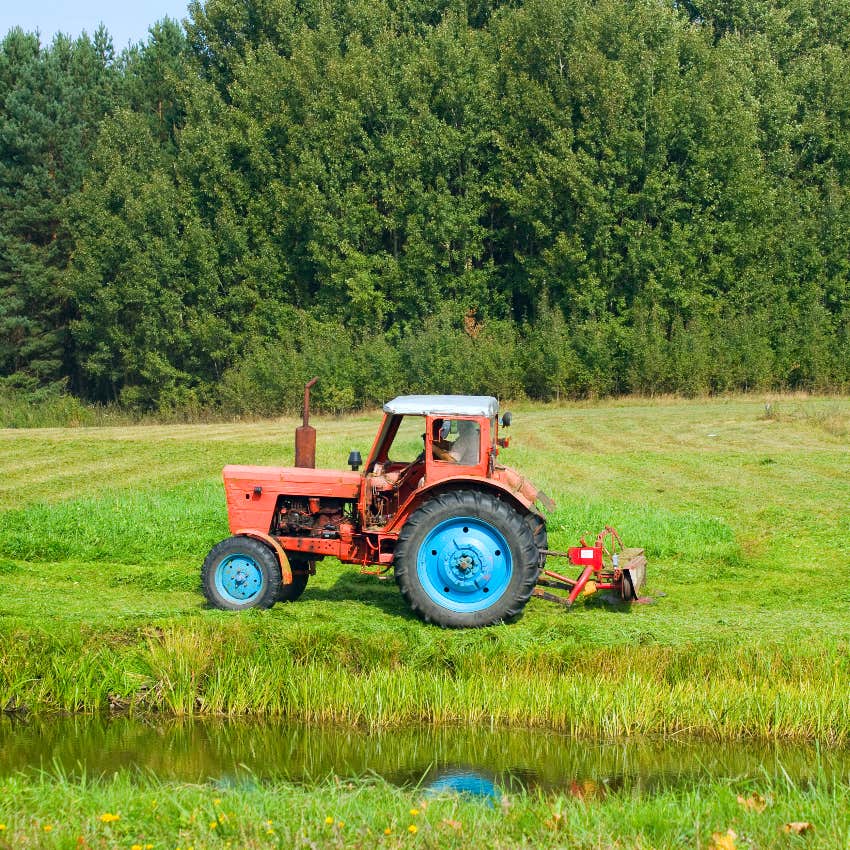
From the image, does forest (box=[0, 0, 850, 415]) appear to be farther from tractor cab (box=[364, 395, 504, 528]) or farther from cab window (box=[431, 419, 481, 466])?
cab window (box=[431, 419, 481, 466])

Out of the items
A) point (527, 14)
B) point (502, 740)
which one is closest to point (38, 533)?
point (502, 740)

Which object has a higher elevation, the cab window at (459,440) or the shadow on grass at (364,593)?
the cab window at (459,440)

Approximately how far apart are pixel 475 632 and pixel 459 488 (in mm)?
1370

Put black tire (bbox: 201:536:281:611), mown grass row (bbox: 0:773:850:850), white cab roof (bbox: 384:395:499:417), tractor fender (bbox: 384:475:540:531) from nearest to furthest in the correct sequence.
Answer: mown grass row (bbox: 0:773:850:850)
tractor fender (bbox: 384:475:540:531)
white cab roof (bbox: 384:395:499:417)
black tire (bbox: 201:536:281:611)

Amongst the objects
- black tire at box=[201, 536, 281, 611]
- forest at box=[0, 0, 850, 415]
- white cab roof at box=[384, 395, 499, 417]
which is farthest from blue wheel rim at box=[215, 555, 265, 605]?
forest at box=[0, 0, 850, 415]

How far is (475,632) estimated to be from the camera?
10266mm

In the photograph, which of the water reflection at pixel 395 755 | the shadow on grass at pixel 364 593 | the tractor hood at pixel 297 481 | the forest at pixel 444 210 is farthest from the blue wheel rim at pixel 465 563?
the forest at pixel 444 210

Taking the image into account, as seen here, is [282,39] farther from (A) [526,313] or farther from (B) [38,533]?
(B) [38,533]

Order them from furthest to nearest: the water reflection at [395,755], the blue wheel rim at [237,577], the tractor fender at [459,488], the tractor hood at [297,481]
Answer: the tractor hood at [297,481] < the blue wheel rim at [237,577] < the tractor fender at [459,488] < the water reflection at [395,755]

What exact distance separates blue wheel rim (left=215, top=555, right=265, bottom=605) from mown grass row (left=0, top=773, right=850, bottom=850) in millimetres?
4493

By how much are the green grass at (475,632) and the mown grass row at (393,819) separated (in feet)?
7.00

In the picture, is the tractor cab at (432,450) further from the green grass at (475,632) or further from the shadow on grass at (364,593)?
the green grass at (475,632)

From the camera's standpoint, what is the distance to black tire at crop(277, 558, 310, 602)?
470 inches

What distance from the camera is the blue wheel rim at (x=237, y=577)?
37.3 ft
